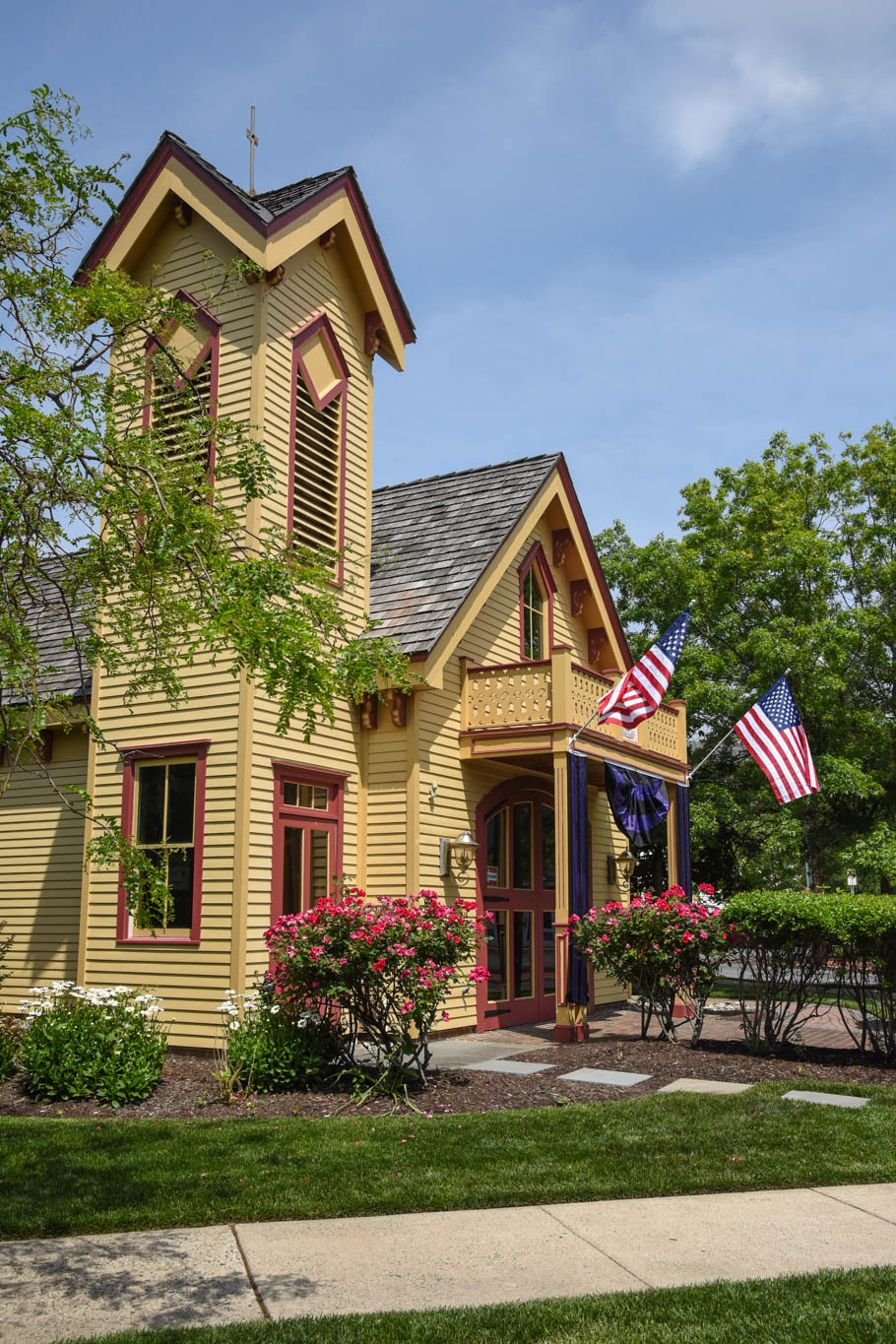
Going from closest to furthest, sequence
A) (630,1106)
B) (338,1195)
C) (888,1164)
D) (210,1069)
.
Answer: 1. (338,1195)
2. (888,1164)
3. (630,1106)
4. (210,1069)

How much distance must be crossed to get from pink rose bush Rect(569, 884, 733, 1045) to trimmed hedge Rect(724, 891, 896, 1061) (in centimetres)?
38

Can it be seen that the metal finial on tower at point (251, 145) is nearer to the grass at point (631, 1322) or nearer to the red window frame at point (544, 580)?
the red window frame at point (544, 580)

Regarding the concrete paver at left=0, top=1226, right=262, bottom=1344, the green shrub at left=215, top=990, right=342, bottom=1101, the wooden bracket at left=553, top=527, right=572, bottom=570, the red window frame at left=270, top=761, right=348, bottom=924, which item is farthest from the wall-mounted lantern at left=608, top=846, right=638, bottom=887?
the concrete paver at left=0, top=1226, right=262, bottom=1344

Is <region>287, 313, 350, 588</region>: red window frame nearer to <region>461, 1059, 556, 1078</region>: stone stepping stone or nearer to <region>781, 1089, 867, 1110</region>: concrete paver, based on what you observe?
<region>461, 1059, 556, 1078</region>: stone stepping stone

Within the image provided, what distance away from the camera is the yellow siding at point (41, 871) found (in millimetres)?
14367

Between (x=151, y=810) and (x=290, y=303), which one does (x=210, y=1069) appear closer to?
(x=151, y=810)

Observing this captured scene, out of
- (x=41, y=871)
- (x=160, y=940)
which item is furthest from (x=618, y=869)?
(x=41, y=871)

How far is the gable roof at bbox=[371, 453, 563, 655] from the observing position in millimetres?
14977

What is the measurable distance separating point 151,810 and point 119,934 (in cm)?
142

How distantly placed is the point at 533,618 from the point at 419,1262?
13352mm

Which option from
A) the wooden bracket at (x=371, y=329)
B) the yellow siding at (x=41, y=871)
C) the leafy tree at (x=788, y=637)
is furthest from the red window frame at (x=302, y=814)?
the leafy tree at (x=788, y=637)

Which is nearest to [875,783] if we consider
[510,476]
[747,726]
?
[747,726]

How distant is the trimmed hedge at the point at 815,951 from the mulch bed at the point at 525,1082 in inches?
17.5

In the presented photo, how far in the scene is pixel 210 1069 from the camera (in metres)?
11.3
